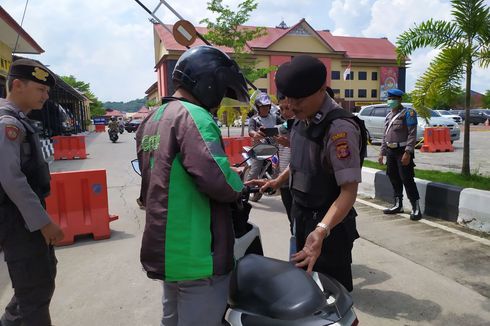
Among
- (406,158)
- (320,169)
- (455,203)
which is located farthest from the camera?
(406,158)

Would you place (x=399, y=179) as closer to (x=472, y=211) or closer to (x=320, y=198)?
(x=472, y=211)

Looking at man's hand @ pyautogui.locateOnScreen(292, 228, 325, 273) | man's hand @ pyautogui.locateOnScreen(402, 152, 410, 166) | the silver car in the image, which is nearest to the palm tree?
man's hand @ pyautogui.locateOnScreen(402, 152, 410, 166)

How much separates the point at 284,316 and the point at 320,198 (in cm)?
87

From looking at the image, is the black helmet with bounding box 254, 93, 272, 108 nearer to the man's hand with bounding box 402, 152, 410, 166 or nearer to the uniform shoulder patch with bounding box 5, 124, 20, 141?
the man's hand with bounding box 402, 152, 410, 166

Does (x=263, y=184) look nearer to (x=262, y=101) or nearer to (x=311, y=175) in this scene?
(x=311, y=175)

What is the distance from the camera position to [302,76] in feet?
6.51

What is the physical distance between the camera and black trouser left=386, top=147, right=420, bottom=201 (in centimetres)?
554

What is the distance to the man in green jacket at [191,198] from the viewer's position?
161cm

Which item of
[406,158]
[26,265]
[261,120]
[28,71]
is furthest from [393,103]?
[26,265]

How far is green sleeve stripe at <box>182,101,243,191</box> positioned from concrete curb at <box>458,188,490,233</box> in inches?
168

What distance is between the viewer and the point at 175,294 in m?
1.96

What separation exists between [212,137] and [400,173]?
15.2 feet

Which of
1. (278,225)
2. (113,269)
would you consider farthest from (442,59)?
(113,269)

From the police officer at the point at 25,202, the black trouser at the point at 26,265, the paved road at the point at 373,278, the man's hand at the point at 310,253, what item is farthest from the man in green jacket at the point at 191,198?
the paved road at the point at 373,278
